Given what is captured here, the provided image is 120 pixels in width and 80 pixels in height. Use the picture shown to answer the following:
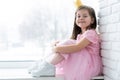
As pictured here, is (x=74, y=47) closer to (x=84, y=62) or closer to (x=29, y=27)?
(x=84, y=62)

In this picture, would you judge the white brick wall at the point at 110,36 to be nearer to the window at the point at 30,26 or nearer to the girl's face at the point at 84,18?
the girl's face at the point at 84,18

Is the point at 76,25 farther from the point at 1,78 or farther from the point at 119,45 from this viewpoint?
the point at 1,78

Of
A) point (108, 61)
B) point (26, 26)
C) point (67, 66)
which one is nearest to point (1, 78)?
point (67, 66)

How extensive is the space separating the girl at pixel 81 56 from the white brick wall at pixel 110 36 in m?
0.06

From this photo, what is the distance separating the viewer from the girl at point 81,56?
1480mm

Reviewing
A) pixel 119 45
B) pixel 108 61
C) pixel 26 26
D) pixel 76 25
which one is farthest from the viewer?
pixel 26 26

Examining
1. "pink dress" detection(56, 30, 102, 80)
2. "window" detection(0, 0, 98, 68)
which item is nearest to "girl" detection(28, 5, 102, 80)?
"pink dress" detection(56, 30, 102, 80)

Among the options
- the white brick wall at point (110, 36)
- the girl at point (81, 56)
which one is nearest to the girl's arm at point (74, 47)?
the girl at point (81, 56)

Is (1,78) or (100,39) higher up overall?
(100,39)

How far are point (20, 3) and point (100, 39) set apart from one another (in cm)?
71

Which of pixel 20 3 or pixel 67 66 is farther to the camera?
pixel 20 3

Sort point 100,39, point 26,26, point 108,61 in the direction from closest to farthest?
point 108,61 < point 100,39 < point 26,26

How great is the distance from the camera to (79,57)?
4.94 feet

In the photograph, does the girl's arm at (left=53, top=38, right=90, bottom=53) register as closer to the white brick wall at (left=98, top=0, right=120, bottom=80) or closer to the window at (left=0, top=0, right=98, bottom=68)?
the white brick wall at (left=98, top=0, right=120, bottom=80)
